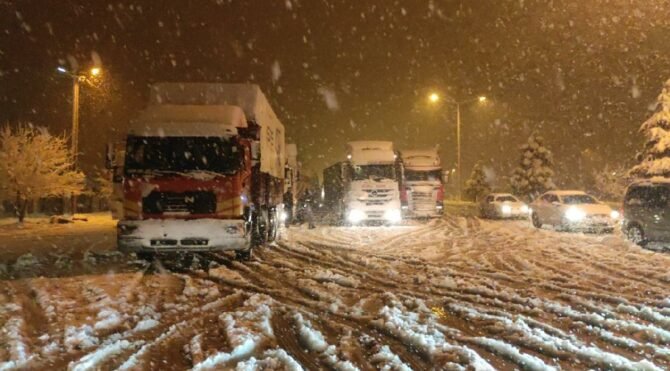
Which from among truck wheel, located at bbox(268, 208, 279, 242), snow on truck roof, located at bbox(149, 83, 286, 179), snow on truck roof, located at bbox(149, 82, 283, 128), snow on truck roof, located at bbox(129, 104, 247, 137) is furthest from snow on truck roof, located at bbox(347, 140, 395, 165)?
snow on truck roof, located at bbox(129, 104, 247, 137)

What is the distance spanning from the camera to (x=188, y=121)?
13.4 m

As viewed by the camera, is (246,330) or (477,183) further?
(477,183)

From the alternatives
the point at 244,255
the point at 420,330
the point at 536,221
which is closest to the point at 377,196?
the point at 536,221

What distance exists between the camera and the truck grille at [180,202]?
1252cm

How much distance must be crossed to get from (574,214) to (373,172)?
798 centimetres

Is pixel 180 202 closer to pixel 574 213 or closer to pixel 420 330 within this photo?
pixel 420 330

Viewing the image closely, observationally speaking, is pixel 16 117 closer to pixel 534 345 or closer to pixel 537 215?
pixel 537 215

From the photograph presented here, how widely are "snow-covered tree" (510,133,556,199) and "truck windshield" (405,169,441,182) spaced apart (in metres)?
22.0

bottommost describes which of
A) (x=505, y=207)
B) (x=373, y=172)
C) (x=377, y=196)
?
(x=505, y=207)

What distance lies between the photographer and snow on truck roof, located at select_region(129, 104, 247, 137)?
43.2 ft

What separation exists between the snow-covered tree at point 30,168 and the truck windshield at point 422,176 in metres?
15.3

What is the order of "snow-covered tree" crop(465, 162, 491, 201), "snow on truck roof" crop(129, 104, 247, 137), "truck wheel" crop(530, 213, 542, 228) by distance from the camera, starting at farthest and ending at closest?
"snow-covered tree" crop(465, 162, 491, 201)
"truck wheel" crop(530, 213, 542, 228)
"snow on truck roof" crop(129, 104, 247, 137)

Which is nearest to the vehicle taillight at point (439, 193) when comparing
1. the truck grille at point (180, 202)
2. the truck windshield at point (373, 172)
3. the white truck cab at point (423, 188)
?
the white truck cab at point (423, 188)

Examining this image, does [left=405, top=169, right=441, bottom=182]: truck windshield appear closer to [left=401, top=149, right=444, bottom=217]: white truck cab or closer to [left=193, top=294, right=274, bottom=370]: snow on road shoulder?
[left=401, top=149, right=444, bottom=217]: white truck cab
